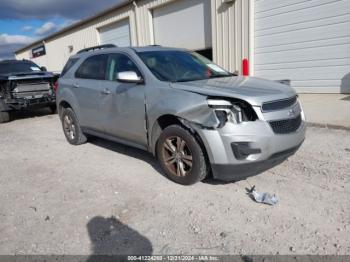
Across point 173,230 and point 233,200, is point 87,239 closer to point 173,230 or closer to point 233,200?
point 173,230

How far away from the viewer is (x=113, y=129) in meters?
4.92

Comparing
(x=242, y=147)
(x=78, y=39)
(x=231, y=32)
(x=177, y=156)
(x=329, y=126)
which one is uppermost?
(x=78, y=39)

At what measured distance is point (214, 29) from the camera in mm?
11305

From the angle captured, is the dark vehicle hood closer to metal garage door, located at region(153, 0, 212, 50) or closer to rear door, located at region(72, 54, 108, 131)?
rear door, located at region(72, 54, 108, 131)

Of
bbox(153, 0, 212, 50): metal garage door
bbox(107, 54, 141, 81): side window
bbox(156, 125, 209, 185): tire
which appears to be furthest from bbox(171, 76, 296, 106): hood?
bbox(153, 0, 212, 50): metal garage door

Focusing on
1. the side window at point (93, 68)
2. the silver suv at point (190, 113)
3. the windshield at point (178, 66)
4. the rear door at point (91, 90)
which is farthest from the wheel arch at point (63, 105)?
the windshield at point (178, 66)

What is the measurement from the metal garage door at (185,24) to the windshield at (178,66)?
739cm

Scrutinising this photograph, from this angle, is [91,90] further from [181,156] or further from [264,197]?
[264,197]

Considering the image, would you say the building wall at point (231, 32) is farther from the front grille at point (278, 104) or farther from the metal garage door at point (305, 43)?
the front grille at point (278, 104)

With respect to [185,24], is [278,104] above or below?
below

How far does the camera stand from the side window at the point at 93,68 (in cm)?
521

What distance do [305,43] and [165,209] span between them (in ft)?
25.9

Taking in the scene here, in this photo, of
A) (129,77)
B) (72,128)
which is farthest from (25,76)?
(129,77)

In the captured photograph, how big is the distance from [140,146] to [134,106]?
585mm
